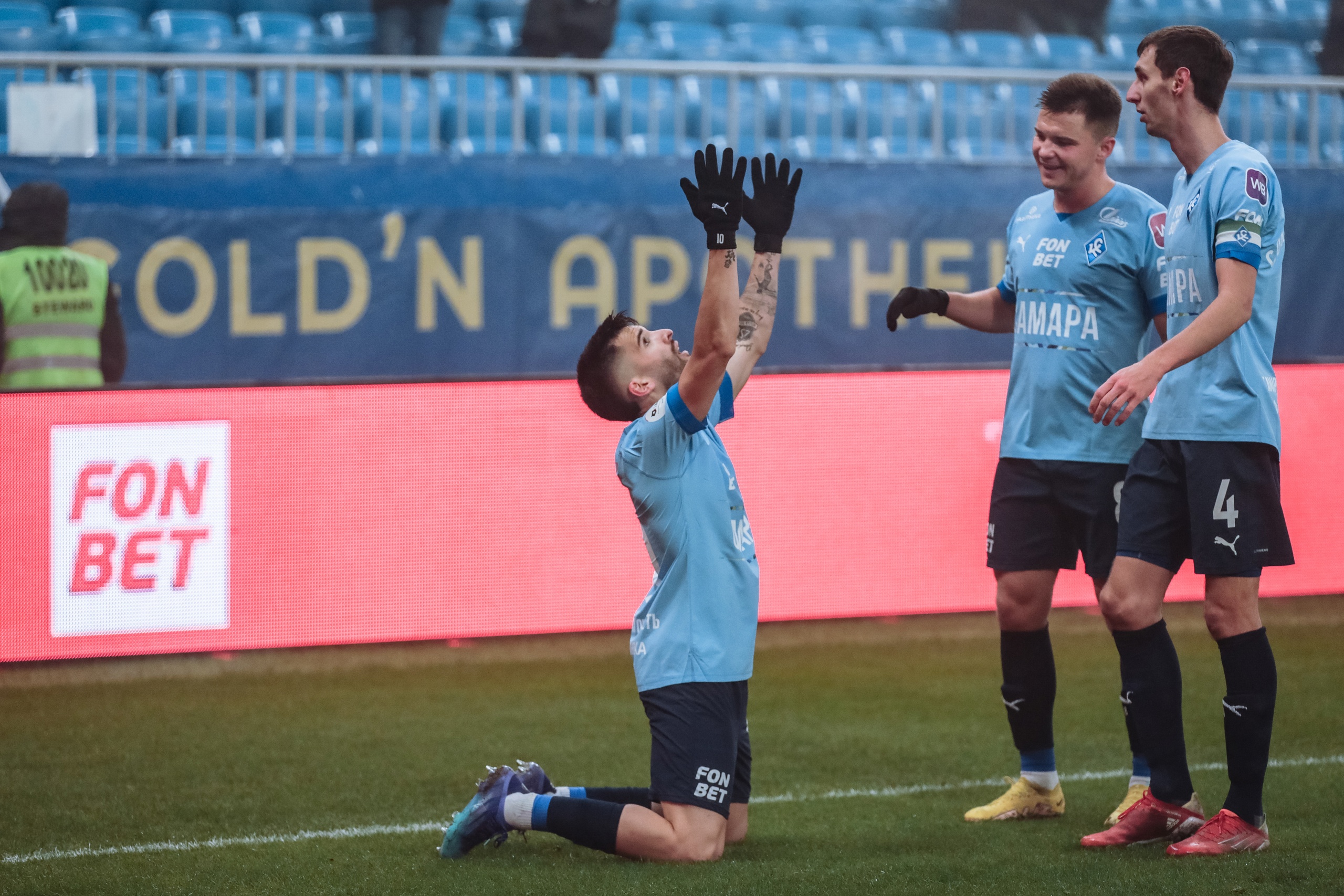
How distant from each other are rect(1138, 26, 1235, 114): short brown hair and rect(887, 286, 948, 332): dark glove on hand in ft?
2.64

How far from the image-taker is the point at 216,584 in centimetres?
534

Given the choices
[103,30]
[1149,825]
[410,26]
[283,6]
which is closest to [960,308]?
[1149,825]

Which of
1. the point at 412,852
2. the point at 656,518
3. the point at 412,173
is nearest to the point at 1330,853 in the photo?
the point at 656,518

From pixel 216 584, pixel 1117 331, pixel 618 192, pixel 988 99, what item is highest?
pixel 988 99

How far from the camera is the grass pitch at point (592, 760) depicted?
3115 millimetres

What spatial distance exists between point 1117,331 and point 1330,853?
133cm

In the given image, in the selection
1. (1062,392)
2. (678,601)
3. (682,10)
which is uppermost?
(682,10)

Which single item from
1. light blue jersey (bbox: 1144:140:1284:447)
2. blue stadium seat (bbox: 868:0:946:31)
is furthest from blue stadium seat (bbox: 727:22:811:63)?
light blue jersey (bbox: 1144:140:1284:447)

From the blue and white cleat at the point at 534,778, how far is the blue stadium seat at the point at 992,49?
26.4 feet

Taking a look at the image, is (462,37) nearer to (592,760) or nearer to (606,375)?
(592,760)

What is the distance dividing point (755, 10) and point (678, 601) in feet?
26.0

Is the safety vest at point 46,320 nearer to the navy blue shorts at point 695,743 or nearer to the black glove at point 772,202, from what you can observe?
the navy blue shorts at point 695,743

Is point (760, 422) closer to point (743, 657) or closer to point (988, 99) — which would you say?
point (743, 657)

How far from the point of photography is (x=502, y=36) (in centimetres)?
925
